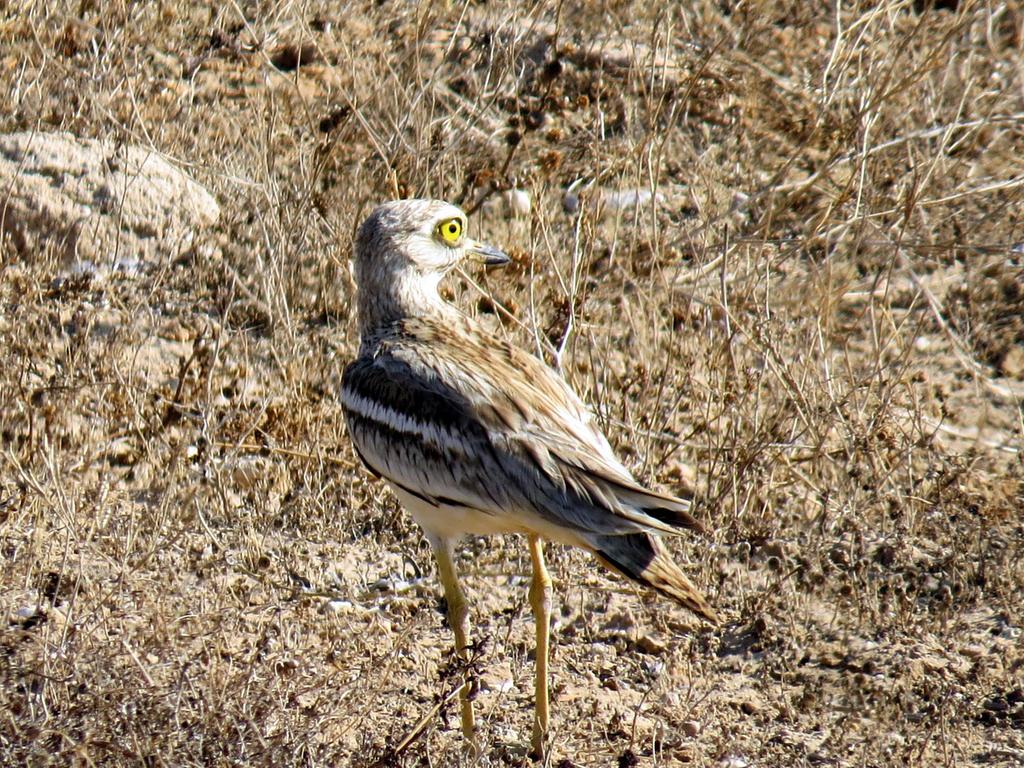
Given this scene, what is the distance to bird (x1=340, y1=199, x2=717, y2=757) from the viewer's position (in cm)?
411

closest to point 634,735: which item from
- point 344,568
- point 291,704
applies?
point 291,704

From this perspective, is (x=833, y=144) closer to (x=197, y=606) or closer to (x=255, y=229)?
(x=255, y=229)

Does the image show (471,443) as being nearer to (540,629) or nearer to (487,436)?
(487,436)

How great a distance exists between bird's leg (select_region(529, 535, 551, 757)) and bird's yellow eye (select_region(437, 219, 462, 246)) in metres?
1.19

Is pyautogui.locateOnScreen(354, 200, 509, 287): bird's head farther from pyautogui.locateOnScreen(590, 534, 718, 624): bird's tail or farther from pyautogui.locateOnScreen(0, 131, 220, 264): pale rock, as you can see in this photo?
pyautogui.locateOnScreen(0, 131, 220, 264): pale rock

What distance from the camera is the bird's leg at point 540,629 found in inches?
179

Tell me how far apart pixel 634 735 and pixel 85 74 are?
167 inches

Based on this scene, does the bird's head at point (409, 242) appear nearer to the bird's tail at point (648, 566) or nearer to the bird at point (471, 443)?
the bird at point (471, 443)

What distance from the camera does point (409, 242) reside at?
514cm

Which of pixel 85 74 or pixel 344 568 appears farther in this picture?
pixel 85 74

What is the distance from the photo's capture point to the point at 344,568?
5.38 m

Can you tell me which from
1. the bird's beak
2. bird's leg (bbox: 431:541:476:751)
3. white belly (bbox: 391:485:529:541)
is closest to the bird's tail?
white belly (bbox: 391:485:529:541)

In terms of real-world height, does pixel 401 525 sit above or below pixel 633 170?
below

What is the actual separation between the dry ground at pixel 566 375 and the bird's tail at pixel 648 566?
0.48 meters
